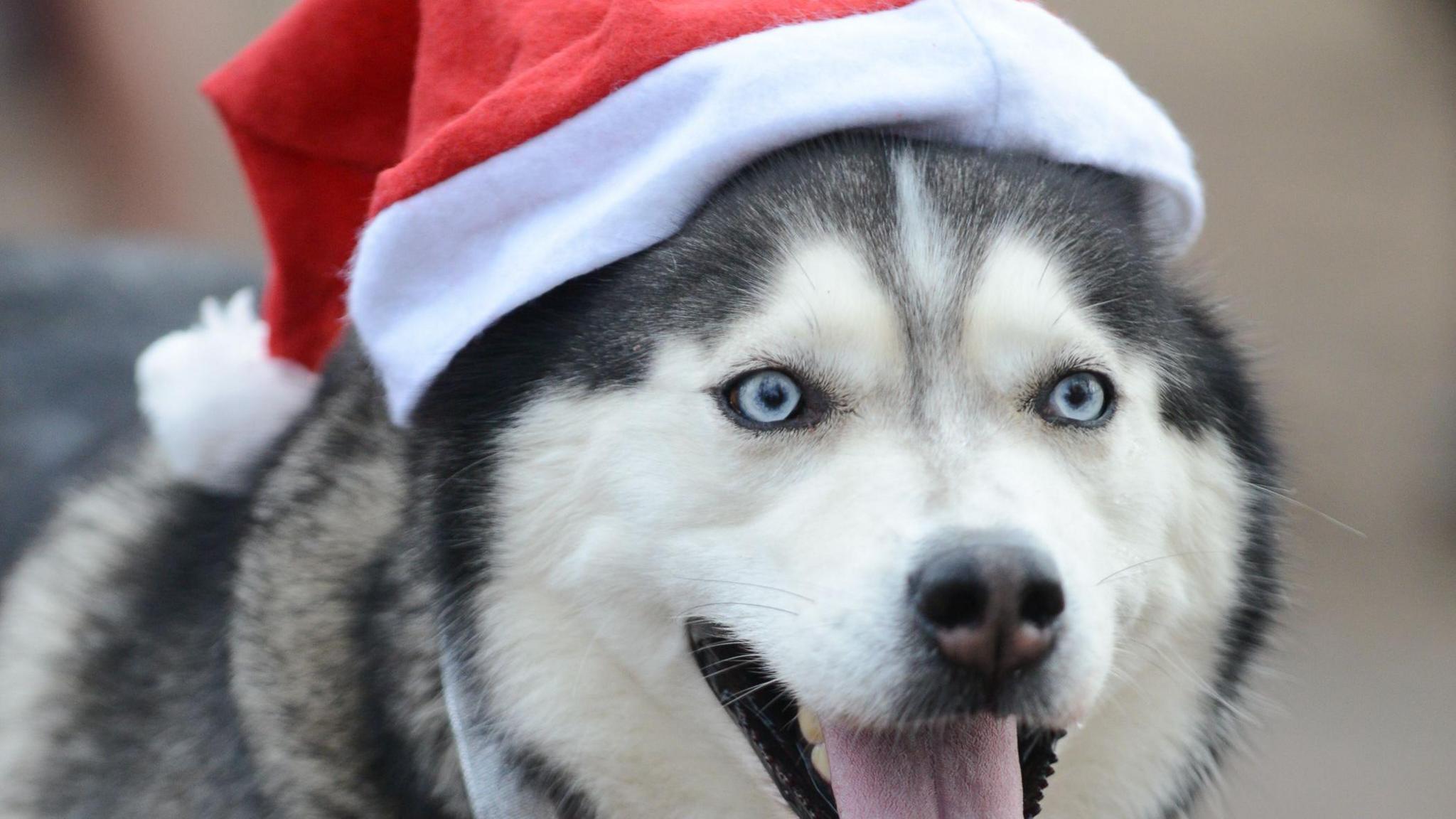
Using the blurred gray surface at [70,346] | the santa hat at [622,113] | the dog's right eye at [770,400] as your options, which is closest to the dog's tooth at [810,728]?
the dog's right eye at [770,400]

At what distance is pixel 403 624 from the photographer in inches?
69.4

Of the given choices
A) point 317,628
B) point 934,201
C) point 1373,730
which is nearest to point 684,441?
point 934,201

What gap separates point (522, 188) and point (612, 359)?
8.4 inches

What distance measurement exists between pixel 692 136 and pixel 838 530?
1.46 ft

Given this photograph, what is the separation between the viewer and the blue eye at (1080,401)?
5.10 ft

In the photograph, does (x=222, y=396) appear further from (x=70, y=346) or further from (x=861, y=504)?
(x=861, y=504)

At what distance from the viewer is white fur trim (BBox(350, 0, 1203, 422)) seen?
1517 mm

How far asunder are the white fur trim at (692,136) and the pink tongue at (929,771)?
1.98 ft

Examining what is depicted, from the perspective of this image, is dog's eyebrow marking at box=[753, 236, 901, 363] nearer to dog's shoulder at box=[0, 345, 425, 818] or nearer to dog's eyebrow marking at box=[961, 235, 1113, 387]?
dog's eyebrow marking at box=[961, 235, 1113, 387]

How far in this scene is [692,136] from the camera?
1511 millimetres

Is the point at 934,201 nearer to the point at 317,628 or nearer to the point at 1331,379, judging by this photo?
the point at 317,628

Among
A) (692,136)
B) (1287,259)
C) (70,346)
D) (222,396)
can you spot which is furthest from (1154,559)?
(1287,259)

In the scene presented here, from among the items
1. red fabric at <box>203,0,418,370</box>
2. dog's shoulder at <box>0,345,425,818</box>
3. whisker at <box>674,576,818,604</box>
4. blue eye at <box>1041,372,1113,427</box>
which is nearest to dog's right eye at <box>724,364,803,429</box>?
whisker at <box>674,576,818,604</box>

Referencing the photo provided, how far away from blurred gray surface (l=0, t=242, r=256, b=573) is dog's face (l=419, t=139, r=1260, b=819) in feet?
4.30
